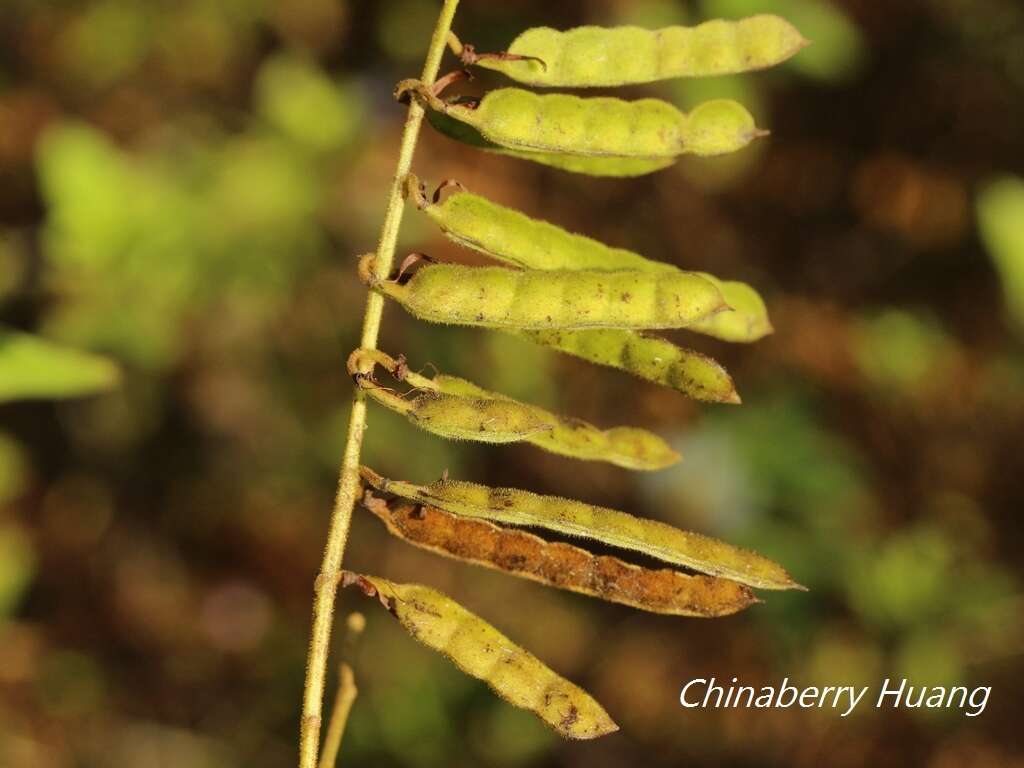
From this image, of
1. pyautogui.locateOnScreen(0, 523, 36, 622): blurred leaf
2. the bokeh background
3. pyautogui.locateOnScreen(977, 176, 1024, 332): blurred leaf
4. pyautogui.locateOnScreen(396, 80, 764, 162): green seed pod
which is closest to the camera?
pyautogui.locateOnScreen(396, 80, 764, 162): green seed pod

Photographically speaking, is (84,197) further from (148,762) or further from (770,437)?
(770,437)

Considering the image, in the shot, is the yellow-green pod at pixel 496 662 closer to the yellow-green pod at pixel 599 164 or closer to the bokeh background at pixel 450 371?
the yellow-green pod at pixel 599 164

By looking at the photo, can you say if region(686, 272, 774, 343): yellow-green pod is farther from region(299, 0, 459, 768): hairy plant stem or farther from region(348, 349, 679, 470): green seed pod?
region(299, 0, 459, 768): hairy plant stem

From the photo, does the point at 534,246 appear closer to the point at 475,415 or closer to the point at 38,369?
the point at 475,415

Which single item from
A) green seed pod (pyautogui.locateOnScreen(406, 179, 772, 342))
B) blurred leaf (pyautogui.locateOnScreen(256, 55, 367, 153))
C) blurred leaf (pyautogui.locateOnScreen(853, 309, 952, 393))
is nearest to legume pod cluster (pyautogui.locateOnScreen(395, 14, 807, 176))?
green seed pod (pyautogui.locateOnScreen(406, 179, 772, 342))

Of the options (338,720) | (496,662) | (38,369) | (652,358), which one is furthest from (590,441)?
(38,369)

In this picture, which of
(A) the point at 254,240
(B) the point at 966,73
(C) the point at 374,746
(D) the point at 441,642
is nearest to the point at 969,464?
(B) the point at 966,73
